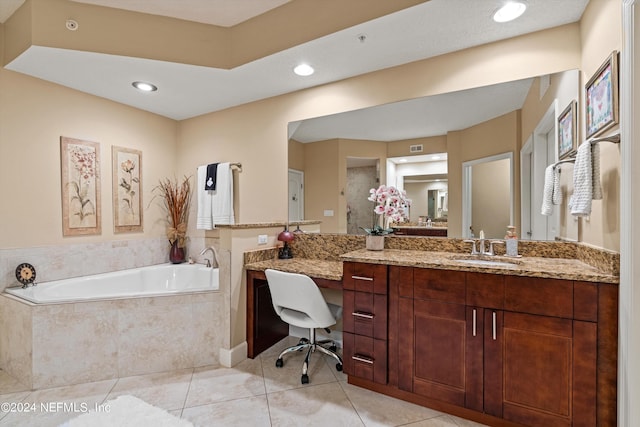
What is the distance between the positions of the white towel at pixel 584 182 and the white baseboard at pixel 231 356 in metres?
2.42

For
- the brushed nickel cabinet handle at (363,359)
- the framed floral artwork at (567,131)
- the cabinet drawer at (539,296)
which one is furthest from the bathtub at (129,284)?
the framed floral artwork at (567,131)

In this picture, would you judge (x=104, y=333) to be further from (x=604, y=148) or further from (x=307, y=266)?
(x=604, y=148)

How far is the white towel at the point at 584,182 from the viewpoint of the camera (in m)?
1.44

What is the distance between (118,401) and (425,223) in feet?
7.87

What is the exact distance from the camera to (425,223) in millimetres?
2301

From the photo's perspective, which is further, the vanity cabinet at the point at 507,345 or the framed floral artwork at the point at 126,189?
the framed floral artwork at the point at 126,189

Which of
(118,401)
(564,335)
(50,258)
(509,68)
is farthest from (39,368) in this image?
(509,68)

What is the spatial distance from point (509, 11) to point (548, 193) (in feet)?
3.60

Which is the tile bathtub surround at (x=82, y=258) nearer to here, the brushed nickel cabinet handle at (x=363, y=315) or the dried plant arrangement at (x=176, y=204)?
the dried plant arrangement at (x=176, y=204)

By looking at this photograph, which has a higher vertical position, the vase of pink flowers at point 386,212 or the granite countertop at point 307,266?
the vase of pink flowers at point 386,212

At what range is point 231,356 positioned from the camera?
2348 mm

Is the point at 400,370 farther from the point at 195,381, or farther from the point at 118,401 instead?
the point at 118,401

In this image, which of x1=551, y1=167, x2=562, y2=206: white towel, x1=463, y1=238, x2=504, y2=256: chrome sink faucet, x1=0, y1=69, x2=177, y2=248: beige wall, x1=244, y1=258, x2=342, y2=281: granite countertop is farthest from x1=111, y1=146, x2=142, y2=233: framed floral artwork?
x1=551, y1=167, x2=562, y2=206: white towel

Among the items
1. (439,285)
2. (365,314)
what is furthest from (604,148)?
(365,314)
